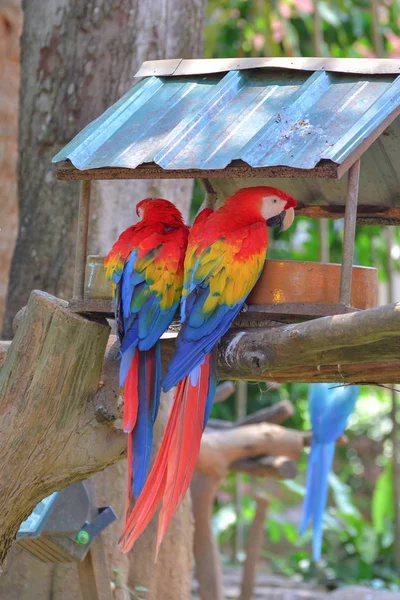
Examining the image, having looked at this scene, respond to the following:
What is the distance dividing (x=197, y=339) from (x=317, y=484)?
9.81ft

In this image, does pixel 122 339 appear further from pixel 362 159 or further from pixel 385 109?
pixel 362 159

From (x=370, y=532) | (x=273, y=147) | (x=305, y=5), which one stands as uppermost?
(x=305, y=5)

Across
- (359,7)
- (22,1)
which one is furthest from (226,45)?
(22,1)

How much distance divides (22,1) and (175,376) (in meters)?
2.55

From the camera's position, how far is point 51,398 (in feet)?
7.20

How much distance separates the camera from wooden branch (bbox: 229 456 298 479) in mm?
4570

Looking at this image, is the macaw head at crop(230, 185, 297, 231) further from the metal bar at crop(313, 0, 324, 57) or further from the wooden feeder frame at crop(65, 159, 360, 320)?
the metal bar at crop(313, 0, 324, 57)

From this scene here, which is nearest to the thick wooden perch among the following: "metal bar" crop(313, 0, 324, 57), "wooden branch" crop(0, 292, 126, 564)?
"metal bar" crop(313, 0, 324, 57)

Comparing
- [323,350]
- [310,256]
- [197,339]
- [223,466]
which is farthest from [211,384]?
[310,256]

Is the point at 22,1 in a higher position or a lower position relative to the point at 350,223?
higher

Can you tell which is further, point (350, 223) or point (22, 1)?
point (22, 1)

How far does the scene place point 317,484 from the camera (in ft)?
16.2

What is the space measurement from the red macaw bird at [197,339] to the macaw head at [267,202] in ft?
0.30

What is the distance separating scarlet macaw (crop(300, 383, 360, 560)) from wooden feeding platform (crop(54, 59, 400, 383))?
2.43 m
